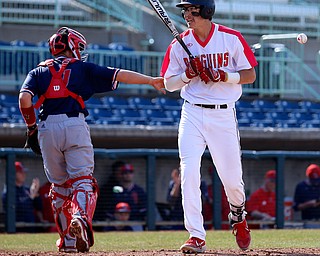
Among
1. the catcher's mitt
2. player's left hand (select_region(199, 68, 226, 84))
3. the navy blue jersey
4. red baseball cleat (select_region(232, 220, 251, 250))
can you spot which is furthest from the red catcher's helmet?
red baseball cleat (select_region(232, 220, 251, 250))

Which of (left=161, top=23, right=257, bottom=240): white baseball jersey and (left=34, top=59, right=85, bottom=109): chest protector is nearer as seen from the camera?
(left=161, top=23, right=257, bottom=240): white baseball jersey

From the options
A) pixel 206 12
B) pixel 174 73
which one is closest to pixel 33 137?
pixel 174 73

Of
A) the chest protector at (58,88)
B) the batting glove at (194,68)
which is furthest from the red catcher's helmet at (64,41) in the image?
the batting glove at (194,68)

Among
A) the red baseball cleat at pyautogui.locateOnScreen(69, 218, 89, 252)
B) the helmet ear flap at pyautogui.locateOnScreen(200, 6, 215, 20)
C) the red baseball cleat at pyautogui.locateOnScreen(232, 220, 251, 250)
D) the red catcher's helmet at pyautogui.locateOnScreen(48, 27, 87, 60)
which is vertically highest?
the helmet ear flap at pyautogui.locateOnScreen(200, 6, 215, 20)

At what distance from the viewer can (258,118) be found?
15.5 metres

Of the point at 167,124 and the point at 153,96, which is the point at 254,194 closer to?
the point at 167,124

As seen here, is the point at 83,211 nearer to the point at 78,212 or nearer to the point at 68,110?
the point at 78,212

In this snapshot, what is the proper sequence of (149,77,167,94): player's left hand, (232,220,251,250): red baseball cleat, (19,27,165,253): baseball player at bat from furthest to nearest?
1. (232,220,251,250): red baseball cleat
2. (149,77,167,94): player's left hand
3. (19,27,165,253): baseball player at bat

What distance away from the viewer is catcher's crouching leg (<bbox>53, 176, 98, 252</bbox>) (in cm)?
646

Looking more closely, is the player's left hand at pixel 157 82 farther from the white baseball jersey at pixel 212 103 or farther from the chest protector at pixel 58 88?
the chest protector at pixel 58 88

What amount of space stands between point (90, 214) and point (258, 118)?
8967 millimetres

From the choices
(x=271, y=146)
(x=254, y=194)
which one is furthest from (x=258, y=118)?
(x=254, y=194)

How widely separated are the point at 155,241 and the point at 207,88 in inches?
116

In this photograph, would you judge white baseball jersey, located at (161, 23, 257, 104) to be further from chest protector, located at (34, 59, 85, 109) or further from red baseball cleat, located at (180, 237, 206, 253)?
red baseball cleat, located at (180, 237, 206, 253)
